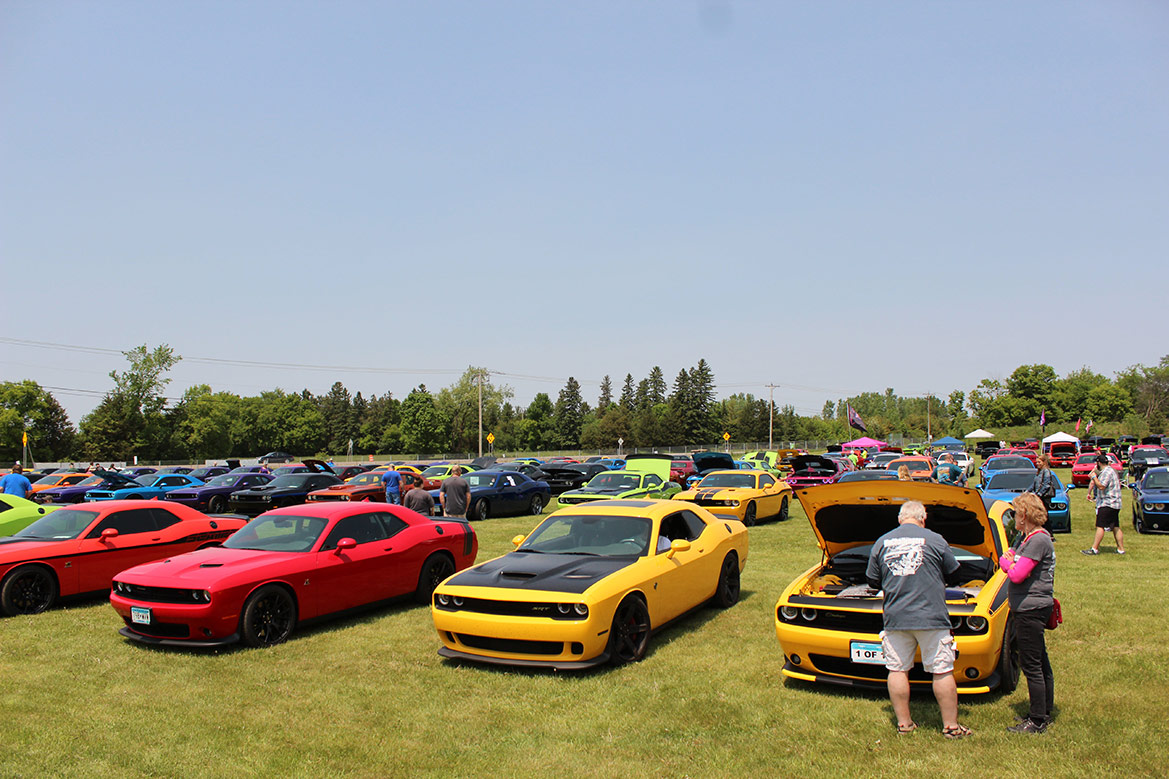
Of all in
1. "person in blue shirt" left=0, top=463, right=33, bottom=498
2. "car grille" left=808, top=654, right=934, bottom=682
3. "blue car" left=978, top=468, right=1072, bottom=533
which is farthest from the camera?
"blue car" left=978, top=468, right=1072, bottom=533

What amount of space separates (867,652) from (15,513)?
521 inches

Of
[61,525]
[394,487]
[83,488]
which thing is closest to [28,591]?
[61,525]

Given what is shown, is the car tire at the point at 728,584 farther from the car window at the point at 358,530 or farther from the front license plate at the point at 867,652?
the car window at the point at 358,530

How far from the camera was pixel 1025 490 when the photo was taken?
17984 mm

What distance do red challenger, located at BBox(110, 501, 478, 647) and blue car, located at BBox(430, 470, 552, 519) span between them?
11007mm

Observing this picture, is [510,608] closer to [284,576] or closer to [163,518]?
[284,576]

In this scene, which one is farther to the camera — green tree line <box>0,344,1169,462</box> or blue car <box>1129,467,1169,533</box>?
green tree line <box>0,344,1169,462</box>

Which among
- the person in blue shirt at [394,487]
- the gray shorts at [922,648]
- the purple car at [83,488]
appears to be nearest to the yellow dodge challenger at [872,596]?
the gray shorts at [922,648]

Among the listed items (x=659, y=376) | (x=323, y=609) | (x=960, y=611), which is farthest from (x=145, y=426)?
(x=960, y=611)

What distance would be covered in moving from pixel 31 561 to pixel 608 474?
1370 cm

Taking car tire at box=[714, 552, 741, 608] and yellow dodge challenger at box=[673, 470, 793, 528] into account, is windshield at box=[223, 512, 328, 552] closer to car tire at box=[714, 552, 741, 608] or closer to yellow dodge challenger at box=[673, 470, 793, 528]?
car tire at box=[714, 552, 741, 608]

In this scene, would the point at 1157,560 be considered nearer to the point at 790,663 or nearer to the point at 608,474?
the point at 790,663

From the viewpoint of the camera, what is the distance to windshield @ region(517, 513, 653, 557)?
8.00 meters

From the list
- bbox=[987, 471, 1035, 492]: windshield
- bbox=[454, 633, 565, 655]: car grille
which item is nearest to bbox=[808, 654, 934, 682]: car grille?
bbox=[454, 633, 565, 655]: car grille
